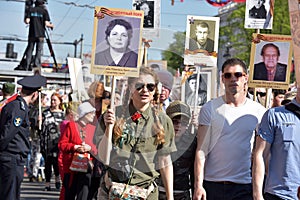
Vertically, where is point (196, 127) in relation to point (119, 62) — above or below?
below

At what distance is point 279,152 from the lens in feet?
18.4

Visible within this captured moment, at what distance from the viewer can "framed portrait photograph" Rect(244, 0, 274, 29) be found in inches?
334

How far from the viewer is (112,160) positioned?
5461 millimetres

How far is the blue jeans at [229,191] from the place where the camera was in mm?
6023

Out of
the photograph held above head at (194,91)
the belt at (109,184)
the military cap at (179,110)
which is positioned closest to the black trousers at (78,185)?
the photograph held above head at (194,91)

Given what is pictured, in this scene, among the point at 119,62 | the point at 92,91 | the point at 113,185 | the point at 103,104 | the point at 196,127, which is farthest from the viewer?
the point at 103,104

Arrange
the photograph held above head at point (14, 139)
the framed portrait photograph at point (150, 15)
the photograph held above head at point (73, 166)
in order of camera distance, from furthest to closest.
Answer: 1. the photograph held above head at point (14, 139)
2. the photograph held above head at point (73, 166)
3. the framed portrait photograph at point (150, 15)

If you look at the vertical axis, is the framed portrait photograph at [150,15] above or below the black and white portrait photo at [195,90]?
above

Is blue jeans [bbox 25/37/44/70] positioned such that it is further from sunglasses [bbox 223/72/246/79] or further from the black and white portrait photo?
sunglasses [bbox 223/72/246/79]

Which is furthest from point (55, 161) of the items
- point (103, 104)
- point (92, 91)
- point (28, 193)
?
point (92, 91)

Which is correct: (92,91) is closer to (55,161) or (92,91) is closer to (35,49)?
(55,161)

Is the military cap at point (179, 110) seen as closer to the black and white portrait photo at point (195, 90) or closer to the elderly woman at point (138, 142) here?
the black and white portrait photo at point (195, 90)

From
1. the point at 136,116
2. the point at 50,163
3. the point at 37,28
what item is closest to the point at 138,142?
the point at 136,116

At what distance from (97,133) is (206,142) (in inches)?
39.9
